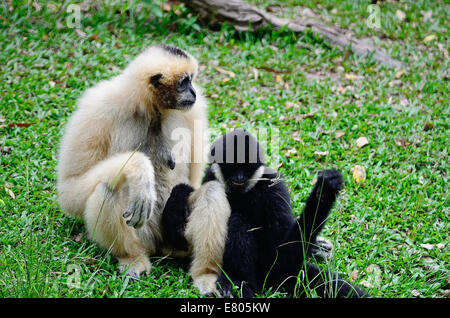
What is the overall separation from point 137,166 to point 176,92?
0.75m

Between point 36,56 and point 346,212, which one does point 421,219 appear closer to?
point 346,212

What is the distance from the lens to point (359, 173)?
19.5ft

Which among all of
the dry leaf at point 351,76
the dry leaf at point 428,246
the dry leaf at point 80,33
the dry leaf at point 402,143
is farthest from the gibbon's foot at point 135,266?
the dry leaf at point 80,33

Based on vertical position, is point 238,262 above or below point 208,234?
below

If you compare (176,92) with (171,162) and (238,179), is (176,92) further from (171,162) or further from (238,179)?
(238,179)

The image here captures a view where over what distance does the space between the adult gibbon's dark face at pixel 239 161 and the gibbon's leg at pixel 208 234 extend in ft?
0.49

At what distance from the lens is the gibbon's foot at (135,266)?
4297mm

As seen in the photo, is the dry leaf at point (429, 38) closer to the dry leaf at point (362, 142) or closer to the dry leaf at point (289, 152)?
the dry leaf at point (362, 142)

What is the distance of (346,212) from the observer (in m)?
5.45

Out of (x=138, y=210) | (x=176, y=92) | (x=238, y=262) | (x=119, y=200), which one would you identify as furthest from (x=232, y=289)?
(x=176, y=92)

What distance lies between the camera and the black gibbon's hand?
12.3 feet

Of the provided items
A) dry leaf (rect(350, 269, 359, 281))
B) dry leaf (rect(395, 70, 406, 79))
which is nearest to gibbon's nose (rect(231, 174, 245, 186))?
dry leaf (rect(350, 269, 359, 281))

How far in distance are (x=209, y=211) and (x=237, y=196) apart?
37 cm

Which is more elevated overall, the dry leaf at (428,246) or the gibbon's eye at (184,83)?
the gibbon's eye at (184,83)
